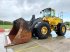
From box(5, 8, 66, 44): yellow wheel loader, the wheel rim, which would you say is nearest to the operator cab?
box(5, 8, 66, 44): yellow wheel loader

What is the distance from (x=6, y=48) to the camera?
7289 millimetres

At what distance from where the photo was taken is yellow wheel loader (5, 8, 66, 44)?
8.30m

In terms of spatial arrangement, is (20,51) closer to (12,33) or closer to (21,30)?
(21,30)

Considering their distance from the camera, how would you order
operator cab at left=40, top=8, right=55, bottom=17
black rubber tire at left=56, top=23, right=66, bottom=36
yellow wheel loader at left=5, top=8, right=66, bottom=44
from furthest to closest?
1. black rubber tire at left=56, top=23, right=66, bottom=36
2. operator cab at left=40, top=8, right=55, bottom=17
3. yellow wheel loader at left=5, top=8, right=66, bottom=44

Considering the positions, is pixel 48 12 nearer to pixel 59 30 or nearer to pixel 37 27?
pixel 59 30

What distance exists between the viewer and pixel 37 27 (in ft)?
31.2

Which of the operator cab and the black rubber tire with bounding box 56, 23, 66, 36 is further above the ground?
the operator cab

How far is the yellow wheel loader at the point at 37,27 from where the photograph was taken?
8297 millimetres

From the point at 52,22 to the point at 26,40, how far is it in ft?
11.6

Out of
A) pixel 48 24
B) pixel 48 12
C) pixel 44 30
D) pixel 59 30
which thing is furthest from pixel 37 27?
pixel 59 30

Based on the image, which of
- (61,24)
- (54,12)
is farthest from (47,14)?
(61,24)

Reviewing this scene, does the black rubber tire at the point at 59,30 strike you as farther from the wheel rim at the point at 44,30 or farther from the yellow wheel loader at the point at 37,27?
the wheel rim at the point at 44,30

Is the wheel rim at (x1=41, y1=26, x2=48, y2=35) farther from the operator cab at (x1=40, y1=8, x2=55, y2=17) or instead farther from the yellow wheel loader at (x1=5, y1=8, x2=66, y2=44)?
the operator cab at (x1=40, y1=8, x2=55, y2=17)

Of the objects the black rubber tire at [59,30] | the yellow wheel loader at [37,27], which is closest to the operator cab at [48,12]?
the yellow wheel loader at [37,27]
